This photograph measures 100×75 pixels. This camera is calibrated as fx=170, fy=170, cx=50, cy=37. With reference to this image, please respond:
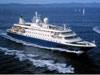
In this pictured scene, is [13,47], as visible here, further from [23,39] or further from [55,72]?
[55,72]

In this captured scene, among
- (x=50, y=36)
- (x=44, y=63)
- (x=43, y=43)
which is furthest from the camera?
(x=43, y=43)

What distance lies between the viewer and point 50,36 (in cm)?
4800

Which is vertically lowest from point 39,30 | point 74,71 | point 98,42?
point 74,71

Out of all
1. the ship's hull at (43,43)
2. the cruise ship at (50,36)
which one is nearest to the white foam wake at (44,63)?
the ship's hull at (43,43)

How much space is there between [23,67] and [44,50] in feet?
41.1

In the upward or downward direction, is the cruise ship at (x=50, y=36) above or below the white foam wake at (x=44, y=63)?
above

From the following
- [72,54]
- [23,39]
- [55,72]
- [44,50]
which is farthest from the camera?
[23,39]

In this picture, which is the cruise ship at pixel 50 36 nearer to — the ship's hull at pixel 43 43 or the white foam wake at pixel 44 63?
the ship's hull at pixel 43 43

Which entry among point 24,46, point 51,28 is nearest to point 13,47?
point 24,46

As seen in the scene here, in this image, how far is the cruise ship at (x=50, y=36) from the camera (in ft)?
143

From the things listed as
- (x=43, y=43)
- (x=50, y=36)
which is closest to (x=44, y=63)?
(x=43, y=43)

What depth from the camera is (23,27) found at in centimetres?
5612

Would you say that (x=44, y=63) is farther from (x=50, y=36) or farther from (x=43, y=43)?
(x=50, y=36)

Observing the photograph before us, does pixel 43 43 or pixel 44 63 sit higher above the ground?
pixel 43 43
